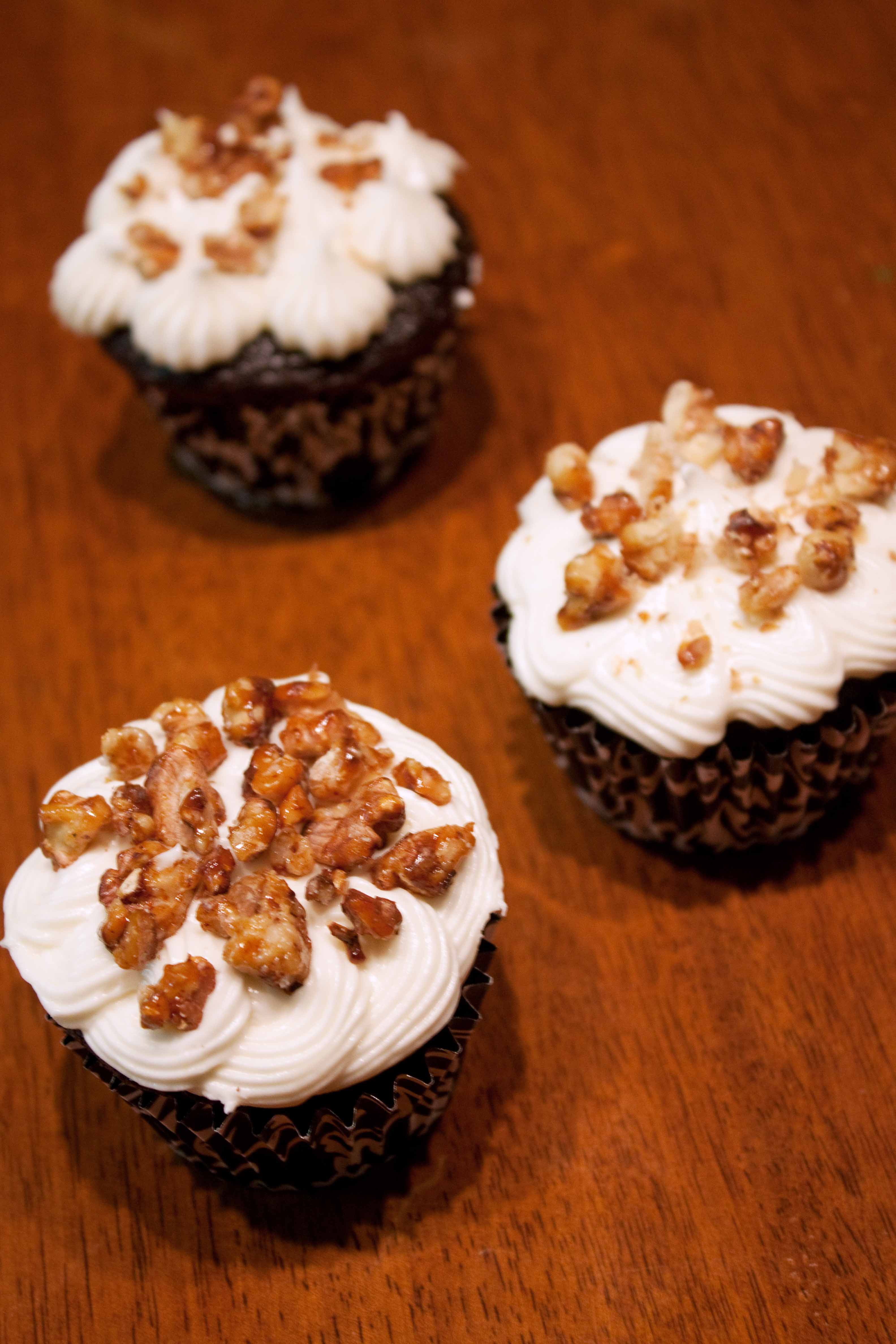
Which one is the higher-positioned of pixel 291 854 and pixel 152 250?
pixel 152 250

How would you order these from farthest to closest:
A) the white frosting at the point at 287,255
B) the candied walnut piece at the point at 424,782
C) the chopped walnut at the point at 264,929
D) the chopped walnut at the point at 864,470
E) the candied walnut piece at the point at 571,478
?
the white frosting at the point at 287,255
the candied walnut piece at the point at 571,478
the chopped walnut at the point at 864,470
the candied walnut piece at the point at 424,782
the chopped walnut at the point at 264,929

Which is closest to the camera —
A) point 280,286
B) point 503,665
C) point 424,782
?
point 424,782

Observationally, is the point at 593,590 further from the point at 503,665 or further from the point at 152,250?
the point at 152,250

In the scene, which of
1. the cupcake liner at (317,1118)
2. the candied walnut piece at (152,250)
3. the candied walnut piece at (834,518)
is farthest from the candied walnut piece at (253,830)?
the candied walnut piece at (152,250)

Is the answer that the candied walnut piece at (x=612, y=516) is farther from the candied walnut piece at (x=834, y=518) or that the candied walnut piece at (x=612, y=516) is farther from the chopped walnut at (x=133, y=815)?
the chopped walnut at (x=133, y=815)

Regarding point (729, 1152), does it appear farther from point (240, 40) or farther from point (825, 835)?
point (240, 40)

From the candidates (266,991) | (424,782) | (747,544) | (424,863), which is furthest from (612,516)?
(266,991)
